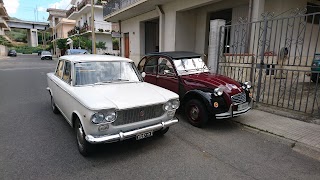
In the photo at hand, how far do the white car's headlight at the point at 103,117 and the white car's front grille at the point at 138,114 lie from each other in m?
0.09

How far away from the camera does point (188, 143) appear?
4305mm

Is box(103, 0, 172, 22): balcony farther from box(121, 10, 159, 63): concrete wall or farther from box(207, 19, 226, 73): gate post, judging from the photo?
box(207, 19, 226, 73): gate post

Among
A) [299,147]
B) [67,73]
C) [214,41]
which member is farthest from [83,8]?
[299,147]

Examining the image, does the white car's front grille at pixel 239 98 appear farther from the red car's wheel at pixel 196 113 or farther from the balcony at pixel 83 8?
the balcony at pixel 83 8

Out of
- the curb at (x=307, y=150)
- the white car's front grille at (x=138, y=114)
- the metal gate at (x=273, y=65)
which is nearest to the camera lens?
the white car's front grille at (x=138, y=114)

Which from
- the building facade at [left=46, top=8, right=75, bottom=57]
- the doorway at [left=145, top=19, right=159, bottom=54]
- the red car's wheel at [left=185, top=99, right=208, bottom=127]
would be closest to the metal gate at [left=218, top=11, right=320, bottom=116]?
the red car's wheel at [left=185, top=99, right=208, bottom=127]

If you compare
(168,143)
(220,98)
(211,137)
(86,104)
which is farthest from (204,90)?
(86,104)

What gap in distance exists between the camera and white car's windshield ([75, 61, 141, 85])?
434 centimetres

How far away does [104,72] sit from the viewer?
4.59 m

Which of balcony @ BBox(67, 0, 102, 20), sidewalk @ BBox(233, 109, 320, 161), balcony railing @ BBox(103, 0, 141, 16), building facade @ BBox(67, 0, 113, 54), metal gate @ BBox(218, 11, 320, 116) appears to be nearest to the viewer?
sidewalk @ BBox(233, 109, 320, 161)

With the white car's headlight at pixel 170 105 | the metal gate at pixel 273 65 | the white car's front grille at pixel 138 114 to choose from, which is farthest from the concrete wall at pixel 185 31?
the white car's front grille at pixel 138 114

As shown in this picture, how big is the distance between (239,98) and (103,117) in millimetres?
3217

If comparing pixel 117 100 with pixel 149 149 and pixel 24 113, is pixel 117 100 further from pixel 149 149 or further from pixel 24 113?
pixel 24 113

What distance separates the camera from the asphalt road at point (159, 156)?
3.23 m
